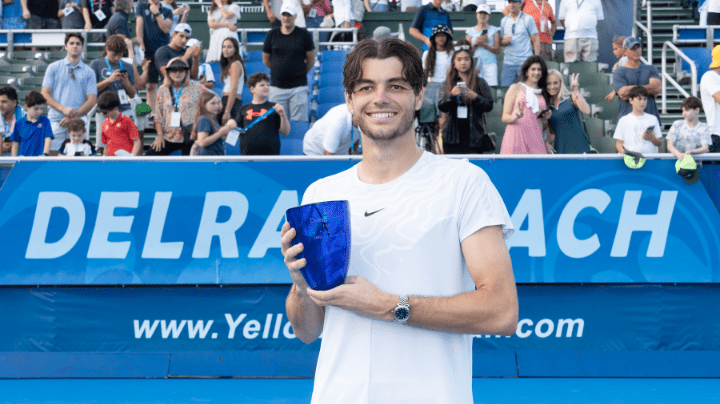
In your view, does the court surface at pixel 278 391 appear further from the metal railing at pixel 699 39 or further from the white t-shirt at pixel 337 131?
the metal railing at pixel 699 39

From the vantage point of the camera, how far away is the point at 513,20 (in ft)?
34.7

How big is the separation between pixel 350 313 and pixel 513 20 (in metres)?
9.22

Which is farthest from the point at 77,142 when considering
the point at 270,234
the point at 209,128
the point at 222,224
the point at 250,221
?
the point at 270,234

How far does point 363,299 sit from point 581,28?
33.8ft

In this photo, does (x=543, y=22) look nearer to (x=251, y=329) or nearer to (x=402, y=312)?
(x=251, y=329)

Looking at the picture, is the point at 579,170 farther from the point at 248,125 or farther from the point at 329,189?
the point at 329,189

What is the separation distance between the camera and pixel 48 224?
6113mm

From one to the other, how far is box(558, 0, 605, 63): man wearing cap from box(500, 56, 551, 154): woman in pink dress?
145 inches

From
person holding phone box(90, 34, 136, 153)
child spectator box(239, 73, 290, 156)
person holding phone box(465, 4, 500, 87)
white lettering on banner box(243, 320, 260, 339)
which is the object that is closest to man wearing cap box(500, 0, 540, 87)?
person holding phone box(465, 4, 500, 87)

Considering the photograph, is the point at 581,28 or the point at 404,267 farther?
the point at 581,28

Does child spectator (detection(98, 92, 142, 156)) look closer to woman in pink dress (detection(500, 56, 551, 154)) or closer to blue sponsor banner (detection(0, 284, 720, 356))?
blue sponsor banner (detection(0, 284, 720, 356))

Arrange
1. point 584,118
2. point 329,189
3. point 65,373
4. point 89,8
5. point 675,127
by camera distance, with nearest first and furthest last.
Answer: point 329,189 → point 65,373 → point 675,127 → point 584,118 → point 89,8

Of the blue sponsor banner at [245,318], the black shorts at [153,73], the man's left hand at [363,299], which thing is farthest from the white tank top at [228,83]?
the man's left hand at [363,299]

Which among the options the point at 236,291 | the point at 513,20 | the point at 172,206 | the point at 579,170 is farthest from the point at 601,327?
the point at 513,20
